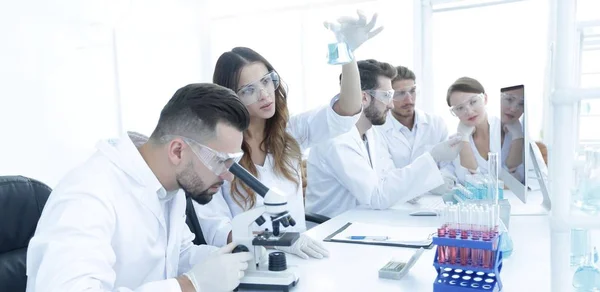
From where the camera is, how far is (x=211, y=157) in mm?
1261

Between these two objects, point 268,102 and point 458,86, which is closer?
point 268,102

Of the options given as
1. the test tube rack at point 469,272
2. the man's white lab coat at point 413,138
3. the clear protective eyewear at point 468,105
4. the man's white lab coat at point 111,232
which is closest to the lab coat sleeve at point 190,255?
the man's white lab coat at point 111,232

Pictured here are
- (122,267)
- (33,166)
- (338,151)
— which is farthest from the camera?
(33,166)

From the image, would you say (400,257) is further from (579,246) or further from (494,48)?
(494,48)

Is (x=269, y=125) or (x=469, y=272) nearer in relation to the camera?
(x=469, y=272)

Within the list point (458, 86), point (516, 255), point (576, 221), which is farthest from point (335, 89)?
point (576, 221)

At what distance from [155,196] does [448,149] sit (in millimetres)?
1536

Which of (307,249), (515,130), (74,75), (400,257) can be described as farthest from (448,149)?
(74,75)

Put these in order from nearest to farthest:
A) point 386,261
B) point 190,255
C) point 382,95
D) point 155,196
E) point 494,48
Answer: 1. point 155,196
2. point 386,261
3. point 190,255
4. point 382,95
5. point 494,48

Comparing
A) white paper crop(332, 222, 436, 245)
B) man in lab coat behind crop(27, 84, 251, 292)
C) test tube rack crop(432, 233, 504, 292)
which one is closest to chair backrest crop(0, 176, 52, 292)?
man in lab coat behind crop(27, 84, 251, 292)

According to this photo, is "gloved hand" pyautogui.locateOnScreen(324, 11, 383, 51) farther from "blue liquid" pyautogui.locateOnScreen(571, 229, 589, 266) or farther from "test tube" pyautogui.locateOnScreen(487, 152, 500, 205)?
"blue liquid" pyautogui.locateOnScreen(571, 229, 589, 266)

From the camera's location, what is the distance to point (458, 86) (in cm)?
274

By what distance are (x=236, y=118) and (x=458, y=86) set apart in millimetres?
1837

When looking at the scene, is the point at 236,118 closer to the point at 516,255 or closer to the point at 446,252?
the point at 446,252
